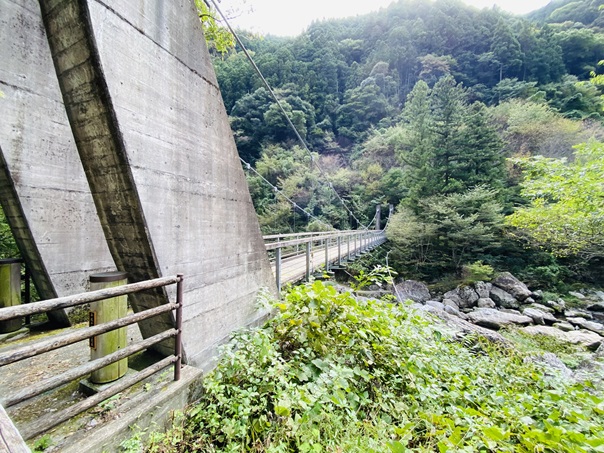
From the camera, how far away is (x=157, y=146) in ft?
5.05

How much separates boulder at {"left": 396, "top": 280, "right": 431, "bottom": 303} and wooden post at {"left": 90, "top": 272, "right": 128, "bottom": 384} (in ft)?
32.4

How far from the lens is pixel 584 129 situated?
45.3ft

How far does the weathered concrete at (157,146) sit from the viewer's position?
50.4 inches

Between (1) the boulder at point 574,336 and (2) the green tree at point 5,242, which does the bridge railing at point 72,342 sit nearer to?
(2) the green tree at point 5,242

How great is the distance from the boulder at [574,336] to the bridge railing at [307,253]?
195 inches

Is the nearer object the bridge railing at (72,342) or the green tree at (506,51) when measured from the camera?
the bridge railing at (72,342)

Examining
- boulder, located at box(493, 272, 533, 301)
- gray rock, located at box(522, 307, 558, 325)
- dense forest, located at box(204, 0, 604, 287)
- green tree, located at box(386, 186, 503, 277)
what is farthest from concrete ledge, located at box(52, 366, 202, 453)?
boulder, located at box(493, 272, 533, 301)

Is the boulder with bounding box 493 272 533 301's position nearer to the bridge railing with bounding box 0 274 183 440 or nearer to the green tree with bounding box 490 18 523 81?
the bridge railing with bounding box 0 274 183 440

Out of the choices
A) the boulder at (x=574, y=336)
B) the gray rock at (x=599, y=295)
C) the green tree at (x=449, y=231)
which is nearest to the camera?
the boulder at (x=574, y=336)

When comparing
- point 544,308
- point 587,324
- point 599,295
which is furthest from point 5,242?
point 599,295

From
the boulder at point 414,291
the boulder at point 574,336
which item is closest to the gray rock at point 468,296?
the boulder at point 414,291

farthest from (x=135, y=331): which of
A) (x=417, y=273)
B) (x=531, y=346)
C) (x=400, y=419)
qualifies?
(x=417, y=273)

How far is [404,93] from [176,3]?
1396 inches

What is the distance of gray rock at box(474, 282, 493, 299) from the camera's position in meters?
9.46
